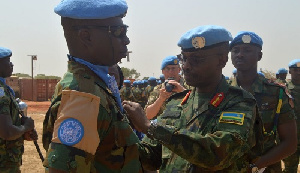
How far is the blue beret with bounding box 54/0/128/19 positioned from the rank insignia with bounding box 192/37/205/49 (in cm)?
85

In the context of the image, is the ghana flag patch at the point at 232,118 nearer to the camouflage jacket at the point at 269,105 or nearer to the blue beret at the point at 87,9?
the blue beret at the point at 87,9

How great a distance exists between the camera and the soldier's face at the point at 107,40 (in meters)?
1.89

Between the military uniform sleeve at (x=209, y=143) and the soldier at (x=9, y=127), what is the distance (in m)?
2.82

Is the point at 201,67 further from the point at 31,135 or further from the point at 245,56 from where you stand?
the point at 31,135

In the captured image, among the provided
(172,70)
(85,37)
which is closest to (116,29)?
(85,37)

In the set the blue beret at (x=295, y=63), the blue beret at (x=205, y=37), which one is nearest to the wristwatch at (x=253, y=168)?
the blue beret at (x=205, y=37)

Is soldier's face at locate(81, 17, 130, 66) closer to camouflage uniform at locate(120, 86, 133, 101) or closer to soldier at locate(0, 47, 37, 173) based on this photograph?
soldier at locate(0, 47, 37, 173)

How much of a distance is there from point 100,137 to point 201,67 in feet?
3.78

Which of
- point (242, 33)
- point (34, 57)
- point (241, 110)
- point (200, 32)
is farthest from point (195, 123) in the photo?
point (34, 57)

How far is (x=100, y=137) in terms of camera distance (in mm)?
1730

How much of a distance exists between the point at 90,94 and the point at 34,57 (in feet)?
113

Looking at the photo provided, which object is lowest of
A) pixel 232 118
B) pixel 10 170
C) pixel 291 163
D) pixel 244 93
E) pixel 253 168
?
pixel 291 163

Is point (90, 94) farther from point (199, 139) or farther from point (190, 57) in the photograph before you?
point (190, 57)

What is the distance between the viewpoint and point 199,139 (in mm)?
2154
